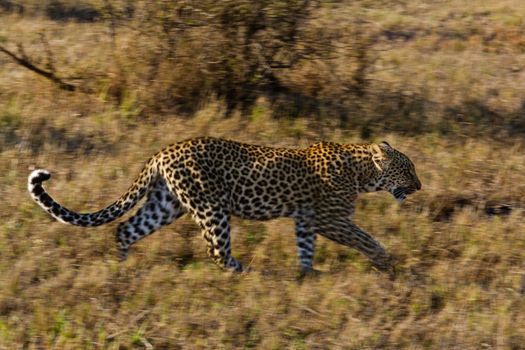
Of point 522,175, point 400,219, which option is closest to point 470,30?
point 522,175

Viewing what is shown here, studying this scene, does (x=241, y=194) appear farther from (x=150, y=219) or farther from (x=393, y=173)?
(x=393, y=173)

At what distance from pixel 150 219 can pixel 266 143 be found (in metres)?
2.71

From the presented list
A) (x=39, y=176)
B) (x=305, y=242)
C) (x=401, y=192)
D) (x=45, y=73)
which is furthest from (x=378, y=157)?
(x=45, y=73)

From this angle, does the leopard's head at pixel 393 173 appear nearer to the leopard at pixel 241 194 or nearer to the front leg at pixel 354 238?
the leopard at pixel 241 194

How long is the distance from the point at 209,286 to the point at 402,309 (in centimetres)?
136

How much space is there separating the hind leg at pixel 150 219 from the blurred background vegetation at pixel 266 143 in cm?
15

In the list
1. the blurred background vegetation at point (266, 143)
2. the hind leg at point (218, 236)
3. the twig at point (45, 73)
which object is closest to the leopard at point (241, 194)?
the hind leg at point (218, 236)

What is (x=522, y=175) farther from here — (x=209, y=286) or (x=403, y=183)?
(x=209, y=286)

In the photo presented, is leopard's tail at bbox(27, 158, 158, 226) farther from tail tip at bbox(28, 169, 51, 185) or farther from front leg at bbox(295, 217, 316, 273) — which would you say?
front leg at bbox(295, 217, 316, 273)

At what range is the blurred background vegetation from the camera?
6965mm

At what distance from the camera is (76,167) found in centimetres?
958

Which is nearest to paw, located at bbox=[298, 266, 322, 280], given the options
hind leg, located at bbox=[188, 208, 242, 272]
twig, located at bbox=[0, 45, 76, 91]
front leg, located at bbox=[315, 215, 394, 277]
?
front leg, located at bbox=[315, 215, 394, 277]

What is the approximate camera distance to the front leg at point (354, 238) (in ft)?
25.5

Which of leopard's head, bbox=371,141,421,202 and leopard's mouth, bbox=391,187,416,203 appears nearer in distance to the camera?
leopard's head, bbox=371,141,421,202
